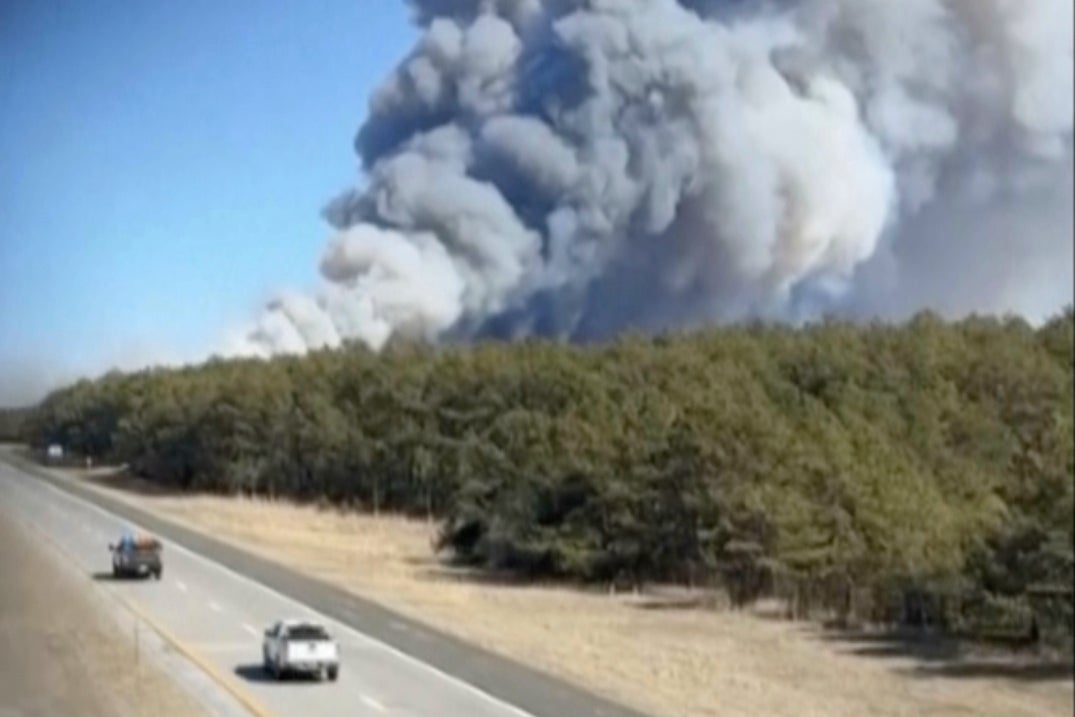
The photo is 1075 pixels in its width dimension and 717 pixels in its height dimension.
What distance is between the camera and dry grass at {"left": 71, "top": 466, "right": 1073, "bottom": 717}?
682 inches

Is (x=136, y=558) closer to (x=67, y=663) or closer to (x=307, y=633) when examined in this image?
(x=307, y=633)

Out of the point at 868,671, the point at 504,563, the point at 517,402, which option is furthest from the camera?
the point at 517,402

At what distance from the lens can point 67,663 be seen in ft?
57.8

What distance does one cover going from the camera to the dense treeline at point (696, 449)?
19.8m

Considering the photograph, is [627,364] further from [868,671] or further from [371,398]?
[868,671]

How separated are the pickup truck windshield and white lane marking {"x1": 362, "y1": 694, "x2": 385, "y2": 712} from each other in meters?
1.43

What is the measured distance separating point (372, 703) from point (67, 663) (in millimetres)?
3084

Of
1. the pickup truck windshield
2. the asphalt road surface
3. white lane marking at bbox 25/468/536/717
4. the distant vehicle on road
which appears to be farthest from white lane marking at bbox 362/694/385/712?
the distant vehicle on road

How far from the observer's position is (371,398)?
59.2 meters

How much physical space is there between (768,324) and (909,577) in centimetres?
1469

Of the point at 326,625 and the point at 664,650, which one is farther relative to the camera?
the point at 326,625

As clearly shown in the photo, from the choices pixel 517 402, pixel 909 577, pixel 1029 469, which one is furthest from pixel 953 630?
pixel 517 402

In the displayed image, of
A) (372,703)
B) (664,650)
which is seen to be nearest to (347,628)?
(664,650)

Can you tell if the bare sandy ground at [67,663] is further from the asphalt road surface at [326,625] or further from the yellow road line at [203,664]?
the asphalt road surface at [326,625]
